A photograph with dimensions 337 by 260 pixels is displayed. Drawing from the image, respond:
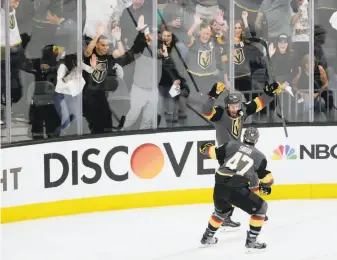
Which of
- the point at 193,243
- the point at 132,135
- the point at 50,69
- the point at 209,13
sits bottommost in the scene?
Result: the point at 193,243

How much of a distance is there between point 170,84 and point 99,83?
0.75m

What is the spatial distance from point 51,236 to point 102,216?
34.5 inches

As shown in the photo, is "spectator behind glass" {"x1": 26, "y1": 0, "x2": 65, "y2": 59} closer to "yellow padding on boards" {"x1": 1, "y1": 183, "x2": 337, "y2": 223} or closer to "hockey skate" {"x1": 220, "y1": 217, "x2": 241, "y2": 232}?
"yellow padding on boards" {"x1": 1, "y1": 183, "x2": 337, "y2": 223}

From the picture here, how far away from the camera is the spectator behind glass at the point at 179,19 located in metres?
8.38

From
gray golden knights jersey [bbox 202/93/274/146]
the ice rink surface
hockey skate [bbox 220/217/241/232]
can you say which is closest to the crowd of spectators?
Result: the ice rink surface

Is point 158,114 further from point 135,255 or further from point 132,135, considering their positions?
point 135,255

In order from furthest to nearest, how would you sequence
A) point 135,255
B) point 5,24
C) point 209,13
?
point 209,13, point 5,24, point 135,255

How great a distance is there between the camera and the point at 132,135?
26.4ft

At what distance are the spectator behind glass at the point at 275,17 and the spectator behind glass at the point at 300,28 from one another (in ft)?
0.20

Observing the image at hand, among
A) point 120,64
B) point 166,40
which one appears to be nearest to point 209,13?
point 166,40

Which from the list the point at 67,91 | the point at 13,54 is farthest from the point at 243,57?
the point at 13,54

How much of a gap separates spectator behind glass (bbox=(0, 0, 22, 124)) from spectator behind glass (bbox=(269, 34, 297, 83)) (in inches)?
104

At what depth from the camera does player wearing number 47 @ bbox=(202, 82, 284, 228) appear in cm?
680

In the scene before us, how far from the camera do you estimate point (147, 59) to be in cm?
830
